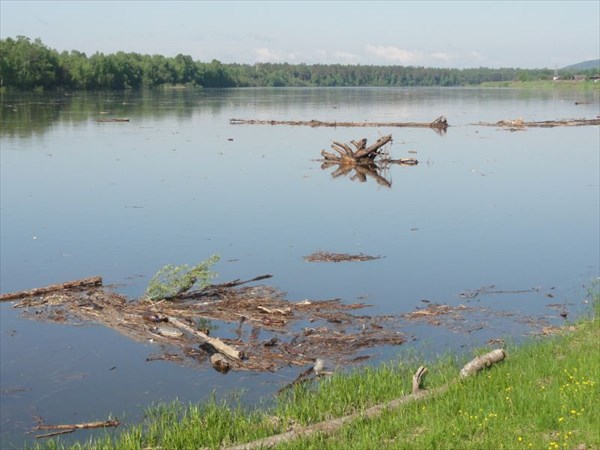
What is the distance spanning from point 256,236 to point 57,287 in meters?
7.96

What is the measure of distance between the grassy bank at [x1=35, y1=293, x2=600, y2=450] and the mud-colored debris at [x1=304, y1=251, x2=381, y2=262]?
341 inches

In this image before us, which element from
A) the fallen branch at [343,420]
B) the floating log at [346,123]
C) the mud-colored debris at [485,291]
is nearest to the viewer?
the fallen branch at [343,420]

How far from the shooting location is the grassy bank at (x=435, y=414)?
867cm

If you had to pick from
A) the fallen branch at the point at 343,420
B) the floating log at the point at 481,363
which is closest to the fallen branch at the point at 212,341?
the fallen branch at the point at 343,420

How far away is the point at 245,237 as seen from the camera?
77.6ft

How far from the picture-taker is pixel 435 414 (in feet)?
31.0

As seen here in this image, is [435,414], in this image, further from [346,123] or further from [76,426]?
[346,123]

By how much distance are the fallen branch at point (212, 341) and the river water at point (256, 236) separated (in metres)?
0.65

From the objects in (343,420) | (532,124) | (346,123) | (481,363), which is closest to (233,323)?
(481,363)

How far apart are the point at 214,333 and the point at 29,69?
11327cm

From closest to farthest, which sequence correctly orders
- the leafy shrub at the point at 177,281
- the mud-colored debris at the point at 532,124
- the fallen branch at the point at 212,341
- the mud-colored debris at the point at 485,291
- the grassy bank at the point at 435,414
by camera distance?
the grassy bank at the point at 435,414 → the fallen branch at the point at 212,341 → the leafy shrub at the point at 177,281 → the mud-colored debris at the point at 485,291 → the mud-colored debris at the point at 532,124

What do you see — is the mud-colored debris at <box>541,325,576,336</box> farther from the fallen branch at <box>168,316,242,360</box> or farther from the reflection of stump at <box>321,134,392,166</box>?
the reflection of stump at <box>321,134,392,166</box>

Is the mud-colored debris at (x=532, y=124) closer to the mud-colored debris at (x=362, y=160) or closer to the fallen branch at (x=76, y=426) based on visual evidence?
the mud-colored debris at (x=362, y=160)

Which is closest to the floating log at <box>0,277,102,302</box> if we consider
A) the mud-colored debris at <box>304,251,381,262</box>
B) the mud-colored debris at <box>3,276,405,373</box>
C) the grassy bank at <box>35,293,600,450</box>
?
the mud-colored debris at <box>3,276,405,373</box>
